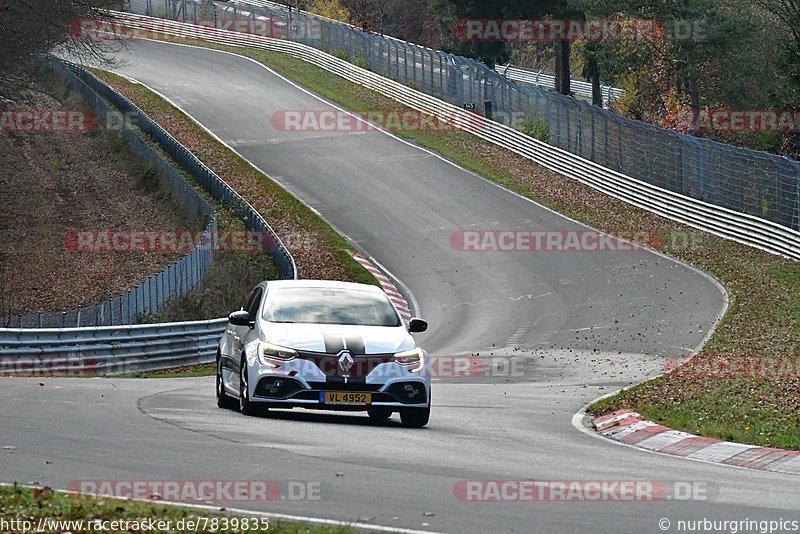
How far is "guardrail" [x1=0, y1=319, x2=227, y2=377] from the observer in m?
21.9

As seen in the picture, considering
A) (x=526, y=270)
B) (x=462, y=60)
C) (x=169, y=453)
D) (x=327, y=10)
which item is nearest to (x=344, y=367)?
(x=169, y=453)

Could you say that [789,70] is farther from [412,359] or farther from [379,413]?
[412,359]

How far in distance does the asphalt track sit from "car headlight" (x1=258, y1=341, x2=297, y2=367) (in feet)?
2.18

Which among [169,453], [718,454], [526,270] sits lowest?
[526,270]

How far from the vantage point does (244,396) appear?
1352 cm

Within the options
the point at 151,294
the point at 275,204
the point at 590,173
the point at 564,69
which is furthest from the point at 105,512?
the point at 564,69

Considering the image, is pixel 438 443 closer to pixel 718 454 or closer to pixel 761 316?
pixel 718 454

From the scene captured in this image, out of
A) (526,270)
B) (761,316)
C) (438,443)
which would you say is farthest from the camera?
(526,270)

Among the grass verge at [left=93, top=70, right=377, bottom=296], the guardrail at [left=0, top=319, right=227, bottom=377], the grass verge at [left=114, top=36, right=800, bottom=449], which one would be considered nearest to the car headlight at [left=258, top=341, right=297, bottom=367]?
the grass verge at [left=114, top=36, right=800, bottom=449]

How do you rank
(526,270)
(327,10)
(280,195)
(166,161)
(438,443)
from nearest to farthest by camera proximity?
(438,443)
(526,270)
(280,195)
(166,161)
(327,10)

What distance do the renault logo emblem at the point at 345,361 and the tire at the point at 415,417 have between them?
0.87 m

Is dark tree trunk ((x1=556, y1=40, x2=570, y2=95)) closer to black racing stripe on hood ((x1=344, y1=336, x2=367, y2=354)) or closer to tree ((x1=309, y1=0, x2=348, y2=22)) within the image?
tree ((x1=309, y1=0, x2=348, y2=22))

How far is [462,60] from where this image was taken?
53594 millimetres

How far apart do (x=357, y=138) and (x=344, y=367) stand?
38.0m
